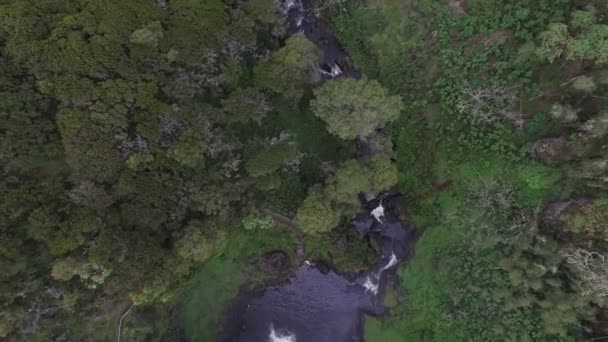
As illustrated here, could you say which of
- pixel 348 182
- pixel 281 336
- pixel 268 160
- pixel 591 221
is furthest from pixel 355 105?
pixel 281 336

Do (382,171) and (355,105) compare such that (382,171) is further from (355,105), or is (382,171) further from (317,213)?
(317,213)

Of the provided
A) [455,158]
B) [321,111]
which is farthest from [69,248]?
[455,158]

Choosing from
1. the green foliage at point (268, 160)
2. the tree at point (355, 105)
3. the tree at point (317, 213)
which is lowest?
the tree at point (317, 213)

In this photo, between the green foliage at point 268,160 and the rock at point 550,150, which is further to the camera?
the green foliage at point 268,160

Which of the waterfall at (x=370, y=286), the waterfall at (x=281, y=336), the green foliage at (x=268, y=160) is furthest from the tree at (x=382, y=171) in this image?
the waterfall at (x=281, y=336)

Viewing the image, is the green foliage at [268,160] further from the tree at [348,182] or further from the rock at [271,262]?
the rock at [271,262]

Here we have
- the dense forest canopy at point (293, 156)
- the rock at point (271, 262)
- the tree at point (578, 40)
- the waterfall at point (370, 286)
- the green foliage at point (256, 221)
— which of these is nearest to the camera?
the dense forest canopy at point (293, 156)

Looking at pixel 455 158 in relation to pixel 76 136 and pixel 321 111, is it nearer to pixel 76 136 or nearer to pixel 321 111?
pixel 321 111
